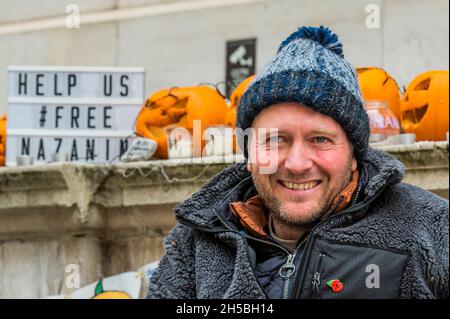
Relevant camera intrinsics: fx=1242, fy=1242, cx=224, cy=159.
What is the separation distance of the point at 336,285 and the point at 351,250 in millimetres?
87

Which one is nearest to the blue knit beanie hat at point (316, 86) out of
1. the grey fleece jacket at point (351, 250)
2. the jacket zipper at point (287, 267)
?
the grey fleece jacket at point (351, 250)

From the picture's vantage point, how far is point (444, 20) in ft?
23.7

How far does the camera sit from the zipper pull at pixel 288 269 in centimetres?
272

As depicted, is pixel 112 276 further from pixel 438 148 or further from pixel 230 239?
pixel 230 239

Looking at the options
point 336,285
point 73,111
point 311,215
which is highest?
point 73,111

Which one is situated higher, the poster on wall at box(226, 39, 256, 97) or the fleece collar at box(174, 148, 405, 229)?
the poster on wall at box(226, 39, 256, 97)

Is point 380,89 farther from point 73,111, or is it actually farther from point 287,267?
point 287,267

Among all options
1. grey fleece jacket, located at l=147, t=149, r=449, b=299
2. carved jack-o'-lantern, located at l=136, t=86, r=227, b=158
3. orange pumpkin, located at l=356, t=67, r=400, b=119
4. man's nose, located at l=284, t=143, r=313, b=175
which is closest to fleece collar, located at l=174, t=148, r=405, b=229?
grey fleece jacket, located at l=147, t=149, r=449, b=299

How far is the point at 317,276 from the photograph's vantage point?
2.65m

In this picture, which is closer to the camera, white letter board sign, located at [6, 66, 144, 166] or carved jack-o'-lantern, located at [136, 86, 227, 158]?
carved jack-o'-lantern, located at [136, 86, 227, 158]

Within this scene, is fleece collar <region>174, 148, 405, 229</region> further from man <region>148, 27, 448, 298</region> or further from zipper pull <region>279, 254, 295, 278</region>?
zipper pull <region>279, 254, 295, 278</region>

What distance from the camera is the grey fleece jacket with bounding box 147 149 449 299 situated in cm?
262

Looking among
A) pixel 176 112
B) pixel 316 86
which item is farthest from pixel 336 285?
pixel 176 112

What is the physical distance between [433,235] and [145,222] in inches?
148
